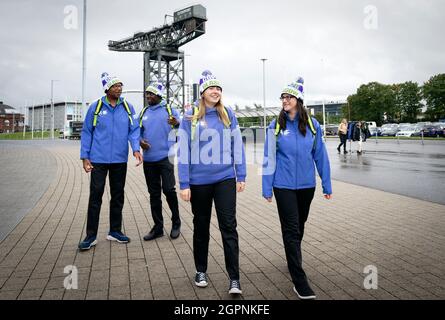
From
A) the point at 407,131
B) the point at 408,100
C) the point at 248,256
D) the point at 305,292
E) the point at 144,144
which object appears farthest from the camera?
the point at 408,100

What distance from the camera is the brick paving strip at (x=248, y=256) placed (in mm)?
3449

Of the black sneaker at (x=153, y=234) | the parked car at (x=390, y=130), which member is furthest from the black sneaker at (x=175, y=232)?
the parked car at (x=390, y=130)

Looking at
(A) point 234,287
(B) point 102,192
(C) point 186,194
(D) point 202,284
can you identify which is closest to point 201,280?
(D) point 202,284

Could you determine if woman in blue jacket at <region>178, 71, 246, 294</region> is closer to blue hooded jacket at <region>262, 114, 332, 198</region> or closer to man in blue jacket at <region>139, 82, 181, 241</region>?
blue hooded jacket at <region>262, 114, 332, 198</region>

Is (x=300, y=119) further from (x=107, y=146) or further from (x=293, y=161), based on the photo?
(x=107, y=146)

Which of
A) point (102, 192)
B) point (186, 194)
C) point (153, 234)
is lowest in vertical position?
point (153, 234)

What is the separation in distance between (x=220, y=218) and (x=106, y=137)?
6.85ft

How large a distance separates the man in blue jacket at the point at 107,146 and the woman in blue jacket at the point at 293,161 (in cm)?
199

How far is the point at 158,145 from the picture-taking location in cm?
504

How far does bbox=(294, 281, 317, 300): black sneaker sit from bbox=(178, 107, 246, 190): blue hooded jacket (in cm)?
111

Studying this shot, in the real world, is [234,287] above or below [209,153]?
below

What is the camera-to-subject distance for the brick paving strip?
3449mm

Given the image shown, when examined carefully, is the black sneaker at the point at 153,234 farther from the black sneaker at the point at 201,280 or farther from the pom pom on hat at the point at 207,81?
the pom pom on hat at the point at 207,81

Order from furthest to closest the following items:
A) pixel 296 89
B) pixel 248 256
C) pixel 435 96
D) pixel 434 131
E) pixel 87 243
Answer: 1. pixel 435 96
2. pixel 434 131
3. pixel 87 243
4. pixel 248 256
5. pixel 296 89
